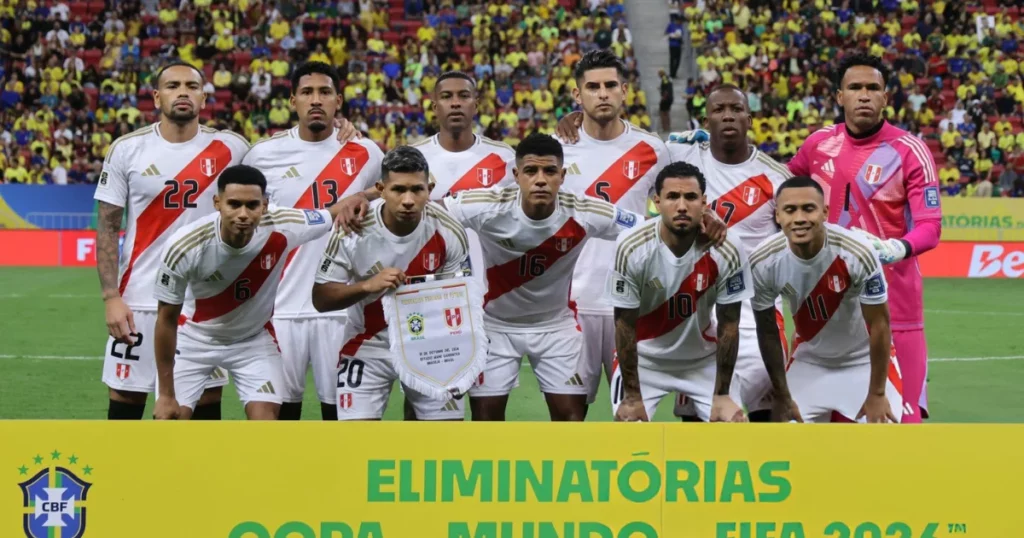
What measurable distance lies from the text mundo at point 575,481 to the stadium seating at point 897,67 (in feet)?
71.1

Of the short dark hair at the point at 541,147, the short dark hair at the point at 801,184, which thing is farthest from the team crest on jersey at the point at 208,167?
the short dark hair at the point at 801,184

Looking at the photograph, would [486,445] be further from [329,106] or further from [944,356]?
[944,356]

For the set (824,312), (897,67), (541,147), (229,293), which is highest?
(897,67)

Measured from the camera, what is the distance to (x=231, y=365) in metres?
6.65

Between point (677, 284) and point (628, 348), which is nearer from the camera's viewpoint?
point (628, 348)

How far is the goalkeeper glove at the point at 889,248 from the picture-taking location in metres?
6.27

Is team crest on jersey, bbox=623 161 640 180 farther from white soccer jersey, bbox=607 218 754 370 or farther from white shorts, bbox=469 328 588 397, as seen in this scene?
white shorts, bbox=469 328 588 397

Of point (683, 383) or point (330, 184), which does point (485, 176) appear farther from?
point (683, 383)

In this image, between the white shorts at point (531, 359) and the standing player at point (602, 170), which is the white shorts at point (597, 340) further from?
the white shorts at point (531, 359)

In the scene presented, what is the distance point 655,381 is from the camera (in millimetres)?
6562

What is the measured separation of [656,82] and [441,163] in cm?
2218

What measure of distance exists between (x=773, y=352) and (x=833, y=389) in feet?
2.05

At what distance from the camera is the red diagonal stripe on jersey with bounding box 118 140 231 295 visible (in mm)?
6859

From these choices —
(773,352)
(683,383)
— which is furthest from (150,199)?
(773,352)
